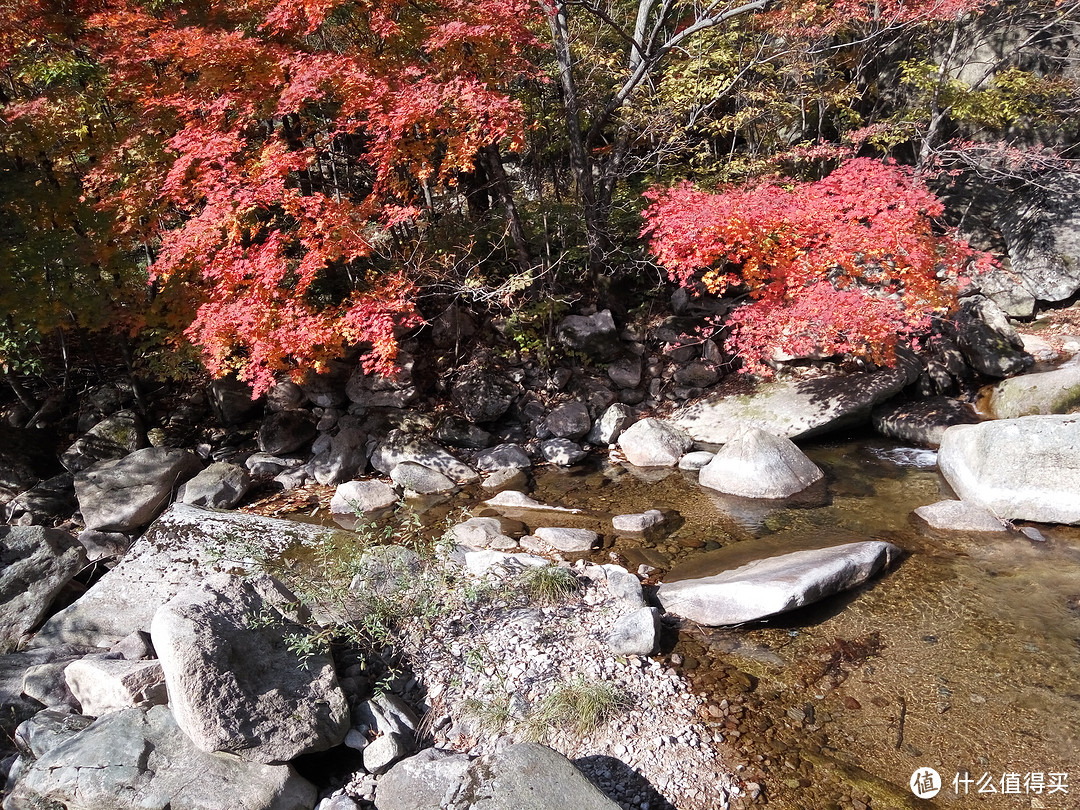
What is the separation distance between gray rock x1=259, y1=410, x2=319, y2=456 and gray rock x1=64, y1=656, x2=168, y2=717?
606 centimetres

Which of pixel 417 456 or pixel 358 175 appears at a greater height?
pixel 358 175

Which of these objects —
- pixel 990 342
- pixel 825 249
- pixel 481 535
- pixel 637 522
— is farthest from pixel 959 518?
pixel 481 535

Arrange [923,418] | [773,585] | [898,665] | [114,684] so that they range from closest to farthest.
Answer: [114,684]
[898,665]
[773,585]
[923,418]

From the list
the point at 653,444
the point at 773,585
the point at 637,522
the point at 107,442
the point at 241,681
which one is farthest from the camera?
the point at 107,442

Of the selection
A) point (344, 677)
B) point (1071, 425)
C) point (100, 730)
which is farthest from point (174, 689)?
point (1071, 425)

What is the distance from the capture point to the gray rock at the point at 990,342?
10656mm

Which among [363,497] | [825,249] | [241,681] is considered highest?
[825,249]

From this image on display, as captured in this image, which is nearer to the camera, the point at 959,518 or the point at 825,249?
the point at 959,518

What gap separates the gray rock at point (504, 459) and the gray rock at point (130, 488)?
→ 4.61 m

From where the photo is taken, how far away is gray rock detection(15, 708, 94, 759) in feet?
15.1

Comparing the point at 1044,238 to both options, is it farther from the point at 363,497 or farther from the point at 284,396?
the point at 284,396

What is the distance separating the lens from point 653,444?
10016 mm

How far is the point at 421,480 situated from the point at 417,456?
2.29ft

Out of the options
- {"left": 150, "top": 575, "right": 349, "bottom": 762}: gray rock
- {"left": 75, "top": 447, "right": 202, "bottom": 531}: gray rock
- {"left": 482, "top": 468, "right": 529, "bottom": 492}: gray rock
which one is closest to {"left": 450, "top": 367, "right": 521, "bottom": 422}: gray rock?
{"left": 482, "top": 468, "right": 529, "bottom": 492}: gray rock
